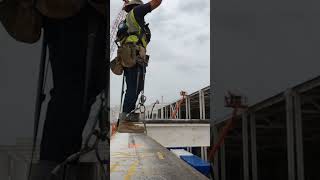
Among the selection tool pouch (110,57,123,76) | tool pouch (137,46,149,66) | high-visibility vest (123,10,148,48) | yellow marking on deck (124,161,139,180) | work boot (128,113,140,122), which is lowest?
yellow marking on deck (124,161,139,180)

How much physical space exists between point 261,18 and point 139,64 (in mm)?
1684

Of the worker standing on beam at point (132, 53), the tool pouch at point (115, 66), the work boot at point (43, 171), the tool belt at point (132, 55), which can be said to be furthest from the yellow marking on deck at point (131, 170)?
the work boot at point (43, 171)

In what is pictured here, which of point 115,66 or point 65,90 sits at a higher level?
point 115,66

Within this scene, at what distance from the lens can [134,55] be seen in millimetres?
5891

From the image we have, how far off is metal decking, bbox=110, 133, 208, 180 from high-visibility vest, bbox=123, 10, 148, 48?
126cm

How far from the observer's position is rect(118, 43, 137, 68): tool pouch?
5570 mm

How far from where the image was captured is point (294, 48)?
251 inches

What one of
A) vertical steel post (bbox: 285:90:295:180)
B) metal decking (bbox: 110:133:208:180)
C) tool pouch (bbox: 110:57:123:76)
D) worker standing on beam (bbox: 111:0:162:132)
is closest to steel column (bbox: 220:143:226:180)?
metal decking (bbox: 110:133:208:180)

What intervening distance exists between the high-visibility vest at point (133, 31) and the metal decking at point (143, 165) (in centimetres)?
126

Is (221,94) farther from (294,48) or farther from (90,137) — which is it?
(294,48)

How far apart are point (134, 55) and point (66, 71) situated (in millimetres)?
4470

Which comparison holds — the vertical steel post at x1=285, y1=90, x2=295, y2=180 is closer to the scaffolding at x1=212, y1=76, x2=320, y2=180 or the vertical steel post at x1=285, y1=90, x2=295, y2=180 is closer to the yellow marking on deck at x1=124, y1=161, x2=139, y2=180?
the scaffolding at x1=212, y1=76, x2=320, y2=180

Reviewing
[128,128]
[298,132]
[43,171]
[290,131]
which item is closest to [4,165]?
[43,171]

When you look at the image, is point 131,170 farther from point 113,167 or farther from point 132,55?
point 132,55
